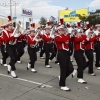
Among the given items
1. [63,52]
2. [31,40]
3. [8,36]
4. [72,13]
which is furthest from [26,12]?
[63,52]

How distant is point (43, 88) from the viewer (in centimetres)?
577

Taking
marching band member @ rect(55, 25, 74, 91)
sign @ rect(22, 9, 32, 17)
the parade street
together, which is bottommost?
the parade street

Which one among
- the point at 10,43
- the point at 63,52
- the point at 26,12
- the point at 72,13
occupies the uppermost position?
the point at 72,13

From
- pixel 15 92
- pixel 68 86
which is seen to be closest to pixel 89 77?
pixel 68 86

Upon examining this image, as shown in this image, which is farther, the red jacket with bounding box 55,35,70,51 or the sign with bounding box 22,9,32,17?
the sign with bounding box 22,9,32,17

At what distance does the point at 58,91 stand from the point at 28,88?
2.82 feet

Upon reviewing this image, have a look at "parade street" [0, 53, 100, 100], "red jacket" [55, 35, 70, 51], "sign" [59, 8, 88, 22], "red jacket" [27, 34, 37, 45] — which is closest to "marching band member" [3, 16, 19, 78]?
"parade street" [0, 53, 100, 100]

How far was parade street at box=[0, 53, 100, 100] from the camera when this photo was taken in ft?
16.7

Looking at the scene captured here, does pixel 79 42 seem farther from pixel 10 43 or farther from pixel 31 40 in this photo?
pixel 10 43

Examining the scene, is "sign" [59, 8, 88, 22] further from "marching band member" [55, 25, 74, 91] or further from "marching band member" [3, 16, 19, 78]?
"marching band member" [55, 25, 74, 91]

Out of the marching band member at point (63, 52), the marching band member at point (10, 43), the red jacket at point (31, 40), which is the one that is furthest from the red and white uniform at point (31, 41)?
the marching band member at point (63, 52)

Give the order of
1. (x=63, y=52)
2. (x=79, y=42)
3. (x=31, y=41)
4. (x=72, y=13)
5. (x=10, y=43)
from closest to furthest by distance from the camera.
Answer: (x=63, y=52) < (x=79, y=42) < (x=10, y=43) < (x=31, y=41) < (x=72, y=13)

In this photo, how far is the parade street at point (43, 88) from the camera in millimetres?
5104

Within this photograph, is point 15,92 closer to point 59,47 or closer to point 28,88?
point 28,88
